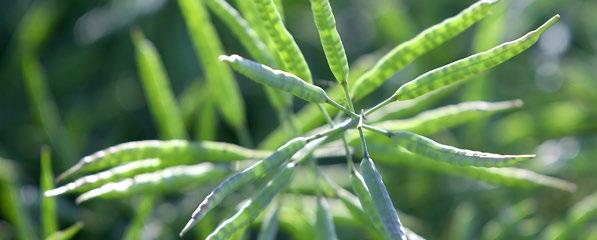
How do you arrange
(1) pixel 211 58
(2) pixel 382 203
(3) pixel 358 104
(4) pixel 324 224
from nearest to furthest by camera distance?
(2) pixel 382 203
(4) pixel 324 224
(1) pixel 211 58
(3) pixel 358 104

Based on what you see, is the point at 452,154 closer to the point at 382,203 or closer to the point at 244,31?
the point at 382,203

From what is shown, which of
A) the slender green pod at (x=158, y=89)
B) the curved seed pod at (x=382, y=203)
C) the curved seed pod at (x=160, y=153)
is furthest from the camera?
the slender green pod at (x=158, y=89)

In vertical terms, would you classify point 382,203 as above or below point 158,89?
below

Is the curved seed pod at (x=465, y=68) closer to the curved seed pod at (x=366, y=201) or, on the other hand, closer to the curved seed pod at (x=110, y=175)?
the curved seed pod at (x=366, y=201)

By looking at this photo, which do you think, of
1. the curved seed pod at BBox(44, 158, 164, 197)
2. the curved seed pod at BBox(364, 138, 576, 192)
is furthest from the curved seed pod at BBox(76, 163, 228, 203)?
the curved seed pod at BBox(364, 138, 576, 192)

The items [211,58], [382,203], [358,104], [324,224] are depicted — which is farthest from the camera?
[358,104]

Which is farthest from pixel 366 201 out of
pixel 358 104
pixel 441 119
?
pixel 358 104

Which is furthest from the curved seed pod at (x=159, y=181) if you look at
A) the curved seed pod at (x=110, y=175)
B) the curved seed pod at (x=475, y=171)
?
the curved seed pod at (x=475, y=171)
